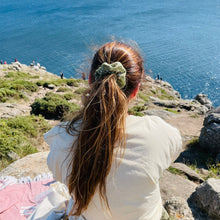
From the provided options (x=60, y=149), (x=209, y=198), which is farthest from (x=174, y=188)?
(x=60, y=149)

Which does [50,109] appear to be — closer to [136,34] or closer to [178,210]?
[178,210]

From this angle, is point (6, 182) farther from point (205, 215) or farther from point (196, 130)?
point (196, 130)

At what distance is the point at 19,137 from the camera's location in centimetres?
626

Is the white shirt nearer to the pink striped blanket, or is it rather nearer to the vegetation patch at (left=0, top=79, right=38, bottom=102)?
the pink striped blanket

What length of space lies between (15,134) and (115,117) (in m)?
5.51

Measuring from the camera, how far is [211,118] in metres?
9.20

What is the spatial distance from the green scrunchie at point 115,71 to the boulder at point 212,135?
8102 millimetres

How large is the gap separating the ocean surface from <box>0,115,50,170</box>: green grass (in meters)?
18.2

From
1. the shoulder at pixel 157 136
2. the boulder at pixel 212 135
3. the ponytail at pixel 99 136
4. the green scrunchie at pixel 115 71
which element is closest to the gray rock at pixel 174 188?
the shoulder at pixel 157 136

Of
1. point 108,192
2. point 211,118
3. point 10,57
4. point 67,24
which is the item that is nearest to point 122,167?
point 108,192

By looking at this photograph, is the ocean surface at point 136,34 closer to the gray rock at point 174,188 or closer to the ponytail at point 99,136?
the gray rock at point 174,188

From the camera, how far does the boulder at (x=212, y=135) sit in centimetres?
895

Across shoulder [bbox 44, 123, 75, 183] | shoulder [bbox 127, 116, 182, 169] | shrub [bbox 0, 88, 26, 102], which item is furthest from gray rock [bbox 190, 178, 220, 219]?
shrub [bbox 0, 88, 26, 102]

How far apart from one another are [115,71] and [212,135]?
825 centimetres
